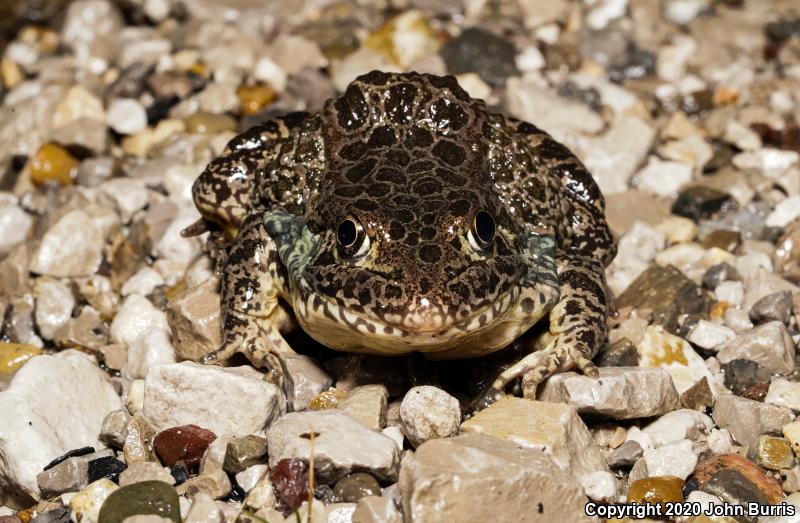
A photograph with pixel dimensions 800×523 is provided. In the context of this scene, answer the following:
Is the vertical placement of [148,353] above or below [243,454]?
below

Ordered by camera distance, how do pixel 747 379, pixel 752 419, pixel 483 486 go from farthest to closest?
pixel 747 379 < pixel 752 419 < pixel 483 486

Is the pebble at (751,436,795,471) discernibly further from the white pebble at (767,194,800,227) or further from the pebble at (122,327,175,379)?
the pebble at (122,327,175,379)

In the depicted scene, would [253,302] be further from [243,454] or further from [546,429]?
[546,429]

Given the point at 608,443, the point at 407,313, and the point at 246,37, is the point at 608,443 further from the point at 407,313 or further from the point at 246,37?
the point at 246,37

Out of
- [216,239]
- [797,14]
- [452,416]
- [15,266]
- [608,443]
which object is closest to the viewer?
[452,416]

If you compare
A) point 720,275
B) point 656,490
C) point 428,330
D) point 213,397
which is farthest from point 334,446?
point 720,275

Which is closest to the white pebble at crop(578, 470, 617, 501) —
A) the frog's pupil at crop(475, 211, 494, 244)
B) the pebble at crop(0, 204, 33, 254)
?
the frog's pupil at crop(475, 211, 494, 244)

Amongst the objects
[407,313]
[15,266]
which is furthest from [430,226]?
[15,266]

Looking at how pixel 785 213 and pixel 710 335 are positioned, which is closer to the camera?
pixel 710 335
